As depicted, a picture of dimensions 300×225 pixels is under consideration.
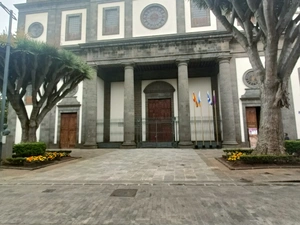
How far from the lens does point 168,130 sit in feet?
62.3

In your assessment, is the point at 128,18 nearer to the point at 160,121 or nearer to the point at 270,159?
the point at 160,121

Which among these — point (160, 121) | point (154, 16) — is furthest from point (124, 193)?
point (154, 16)

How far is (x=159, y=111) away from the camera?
19.8 metres

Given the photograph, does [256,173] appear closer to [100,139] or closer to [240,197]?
[240,197]

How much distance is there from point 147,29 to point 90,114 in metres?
9.03

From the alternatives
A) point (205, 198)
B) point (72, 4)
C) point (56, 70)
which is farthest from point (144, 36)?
point (205, 198)

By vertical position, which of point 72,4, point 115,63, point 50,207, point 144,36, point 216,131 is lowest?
point 50,207

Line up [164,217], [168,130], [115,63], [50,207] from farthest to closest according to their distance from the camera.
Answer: [168,130] < [115,63] < [50,207] < [164,217]

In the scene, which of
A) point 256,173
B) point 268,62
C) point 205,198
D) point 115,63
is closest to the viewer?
point 205,198

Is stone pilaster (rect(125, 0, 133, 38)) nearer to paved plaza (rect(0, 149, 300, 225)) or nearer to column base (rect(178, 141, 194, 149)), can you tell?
column base (rect(178, 141, 194, 149))

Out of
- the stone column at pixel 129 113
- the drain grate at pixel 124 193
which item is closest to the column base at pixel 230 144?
the stone column at pixel 129 113

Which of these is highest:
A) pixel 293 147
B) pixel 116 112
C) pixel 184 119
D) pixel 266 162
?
pixel 116 112

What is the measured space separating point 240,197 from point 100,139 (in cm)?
1647

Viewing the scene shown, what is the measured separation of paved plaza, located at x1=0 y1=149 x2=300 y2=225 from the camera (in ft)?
10.6
